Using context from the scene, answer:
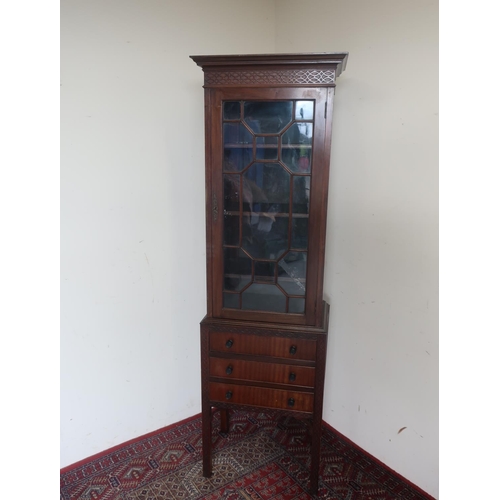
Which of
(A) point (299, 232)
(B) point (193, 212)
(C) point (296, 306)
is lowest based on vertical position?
(C) point (296, 306)

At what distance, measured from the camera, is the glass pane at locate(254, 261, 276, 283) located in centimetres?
153

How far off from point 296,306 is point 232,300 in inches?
10.9

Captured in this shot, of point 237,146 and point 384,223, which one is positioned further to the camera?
point 384,223

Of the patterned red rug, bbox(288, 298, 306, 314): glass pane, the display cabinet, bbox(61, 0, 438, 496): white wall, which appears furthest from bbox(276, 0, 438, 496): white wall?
bbox(288, 298, 306, 314): glass pane

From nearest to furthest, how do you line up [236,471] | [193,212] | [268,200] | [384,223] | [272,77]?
[272,77], [268,200], [384,223], [236,471], [193,212]

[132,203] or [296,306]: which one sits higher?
[132,203]

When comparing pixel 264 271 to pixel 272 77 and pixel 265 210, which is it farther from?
pixel 272 77

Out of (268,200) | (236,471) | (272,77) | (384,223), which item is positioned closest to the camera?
(272,77)

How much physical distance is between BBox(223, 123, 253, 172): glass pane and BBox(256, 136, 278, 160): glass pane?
3 centimetres

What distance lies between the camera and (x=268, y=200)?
1.48 metres

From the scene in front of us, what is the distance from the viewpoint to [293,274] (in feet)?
4.99

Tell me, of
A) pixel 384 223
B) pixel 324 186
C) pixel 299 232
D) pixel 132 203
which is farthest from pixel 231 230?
pixel 384 223

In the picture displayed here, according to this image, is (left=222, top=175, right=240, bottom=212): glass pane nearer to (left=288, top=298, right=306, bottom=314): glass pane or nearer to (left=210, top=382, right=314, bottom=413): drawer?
(left=288, top=298, right=306, bottom=314): glass pane

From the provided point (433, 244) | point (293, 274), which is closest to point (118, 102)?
point (293, 274)
